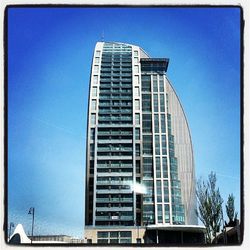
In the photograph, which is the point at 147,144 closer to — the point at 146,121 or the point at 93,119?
the point at 146,121

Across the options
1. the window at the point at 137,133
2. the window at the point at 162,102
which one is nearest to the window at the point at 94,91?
the window at the point at 137,133

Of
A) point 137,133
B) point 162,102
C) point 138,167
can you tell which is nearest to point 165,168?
point 162,102

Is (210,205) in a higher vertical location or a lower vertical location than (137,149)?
lower

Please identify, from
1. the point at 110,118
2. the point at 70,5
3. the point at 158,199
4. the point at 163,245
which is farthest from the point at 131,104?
the point at 158,199

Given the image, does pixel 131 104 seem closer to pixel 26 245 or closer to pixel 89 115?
pixel 89 115

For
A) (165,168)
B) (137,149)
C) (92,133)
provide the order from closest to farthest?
(92,133) < (137,149) < (165,168)

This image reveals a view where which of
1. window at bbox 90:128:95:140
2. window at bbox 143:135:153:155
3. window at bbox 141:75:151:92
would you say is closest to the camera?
window at bbox 90:128:95:140

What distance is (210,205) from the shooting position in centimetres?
254

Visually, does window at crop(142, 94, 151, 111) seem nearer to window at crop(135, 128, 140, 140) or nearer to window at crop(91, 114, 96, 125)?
window at crop(135, 128, 140, 140)

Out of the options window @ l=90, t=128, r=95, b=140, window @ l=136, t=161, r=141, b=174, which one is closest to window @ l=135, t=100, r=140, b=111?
window @ l=90, t=128, r=95, b=140

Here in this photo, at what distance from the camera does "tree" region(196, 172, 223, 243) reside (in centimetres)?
230

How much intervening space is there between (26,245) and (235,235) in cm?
66

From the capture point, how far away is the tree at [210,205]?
7.54 feet

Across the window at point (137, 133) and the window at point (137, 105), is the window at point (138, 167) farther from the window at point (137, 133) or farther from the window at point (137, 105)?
the window at point (137, 105)
